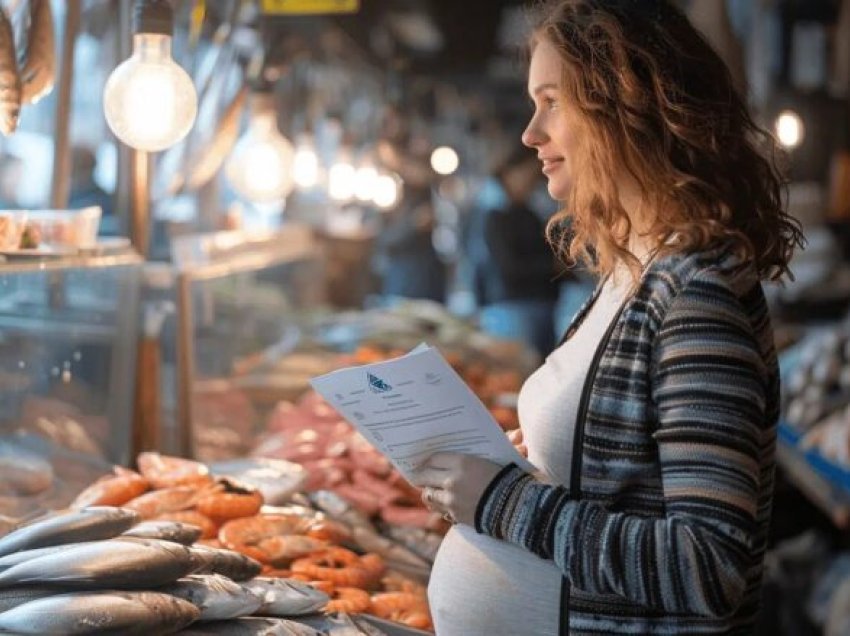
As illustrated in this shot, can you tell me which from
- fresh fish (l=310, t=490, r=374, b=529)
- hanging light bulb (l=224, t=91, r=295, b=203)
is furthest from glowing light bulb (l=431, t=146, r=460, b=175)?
fresh fish (l=310, t=490, r=374, b=529)

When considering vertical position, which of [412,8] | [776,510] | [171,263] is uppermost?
[412,8]

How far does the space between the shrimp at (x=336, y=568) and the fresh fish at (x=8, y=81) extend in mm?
1078

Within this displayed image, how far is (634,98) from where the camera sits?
6.40 ft

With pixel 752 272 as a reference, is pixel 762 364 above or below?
below

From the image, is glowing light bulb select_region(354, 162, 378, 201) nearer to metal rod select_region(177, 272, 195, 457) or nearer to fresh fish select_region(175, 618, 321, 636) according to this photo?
metal rod select_region(177, 272, 195, 457)

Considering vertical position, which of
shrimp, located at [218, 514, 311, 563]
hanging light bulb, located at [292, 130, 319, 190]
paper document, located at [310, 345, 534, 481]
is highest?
hanging light bulb, located at [292, 130, 319, 190]

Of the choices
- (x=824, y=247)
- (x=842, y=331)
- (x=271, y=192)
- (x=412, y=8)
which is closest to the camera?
Answer: (x=271, y=192)

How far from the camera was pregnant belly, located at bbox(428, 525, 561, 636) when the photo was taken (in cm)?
203

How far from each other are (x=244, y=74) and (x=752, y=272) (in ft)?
11.9

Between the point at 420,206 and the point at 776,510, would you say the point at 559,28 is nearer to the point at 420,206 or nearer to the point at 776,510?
the point at 776,510

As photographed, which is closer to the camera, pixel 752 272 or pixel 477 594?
pixel 752 272

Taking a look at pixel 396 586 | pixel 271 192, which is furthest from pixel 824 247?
pixel 396 586

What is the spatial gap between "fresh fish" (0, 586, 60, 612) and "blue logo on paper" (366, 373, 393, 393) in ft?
1.97

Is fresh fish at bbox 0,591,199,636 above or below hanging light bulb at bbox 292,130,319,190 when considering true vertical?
below
